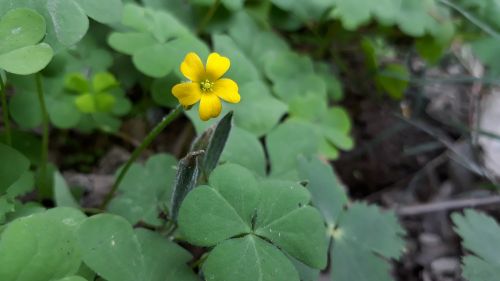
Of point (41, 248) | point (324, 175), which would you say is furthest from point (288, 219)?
point (41, 248)

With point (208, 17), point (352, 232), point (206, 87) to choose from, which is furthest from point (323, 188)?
point (208, 17)

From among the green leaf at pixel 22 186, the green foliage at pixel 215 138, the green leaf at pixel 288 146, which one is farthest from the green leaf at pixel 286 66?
the green leaf at pixel 22 186

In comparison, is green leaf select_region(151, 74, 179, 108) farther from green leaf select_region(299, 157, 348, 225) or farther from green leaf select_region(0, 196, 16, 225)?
green leaf select_region(0, 196, 16, 225)

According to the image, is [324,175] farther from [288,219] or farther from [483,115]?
[483,115]

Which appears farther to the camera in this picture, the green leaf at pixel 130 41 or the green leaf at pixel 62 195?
the green leaf at pixel 130 41

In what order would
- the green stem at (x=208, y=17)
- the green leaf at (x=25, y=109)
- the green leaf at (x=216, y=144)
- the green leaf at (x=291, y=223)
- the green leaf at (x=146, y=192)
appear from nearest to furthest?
1. the green leaf at (x=291, y=223)
2. the green leaf at (x=216, y=144)
3. the green leaf at (x=146, y=192)
4. the green leaf at (x=25, y=109)
5. the green stem at (x=208, y=17)

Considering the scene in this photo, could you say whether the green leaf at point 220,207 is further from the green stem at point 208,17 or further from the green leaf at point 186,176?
the green stem at point 208,17

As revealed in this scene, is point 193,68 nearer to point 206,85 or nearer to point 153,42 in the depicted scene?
point 206,85

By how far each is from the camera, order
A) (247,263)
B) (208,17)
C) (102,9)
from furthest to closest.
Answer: (208,17) → (102,9) → (247,263)
